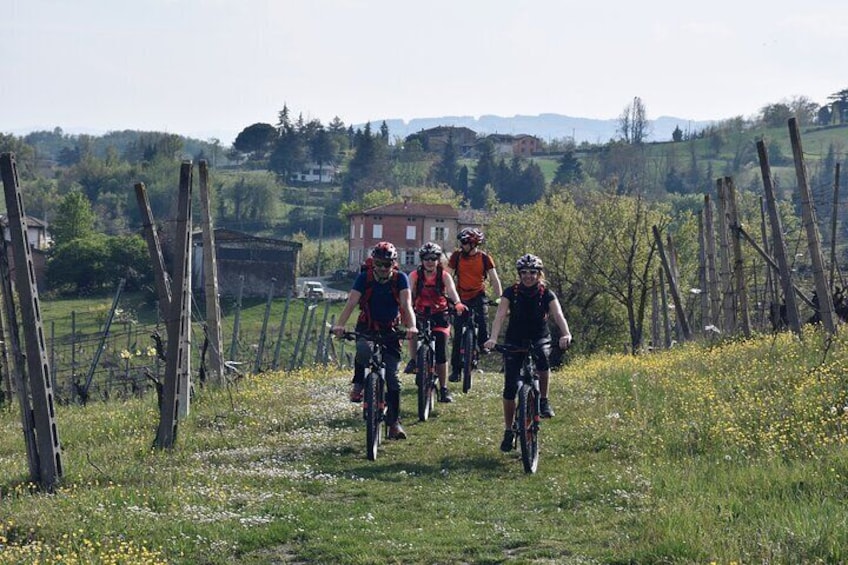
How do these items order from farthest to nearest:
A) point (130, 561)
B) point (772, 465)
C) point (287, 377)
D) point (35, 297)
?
1. point (287, 377)
2. point (35, 297)
3. point (772, 465)
4. point (130, 561)

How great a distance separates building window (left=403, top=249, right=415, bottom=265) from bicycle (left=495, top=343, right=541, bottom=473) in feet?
321

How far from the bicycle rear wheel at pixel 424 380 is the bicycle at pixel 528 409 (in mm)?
2704

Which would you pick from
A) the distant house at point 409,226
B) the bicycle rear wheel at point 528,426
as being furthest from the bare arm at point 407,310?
the distant house at point 409,226

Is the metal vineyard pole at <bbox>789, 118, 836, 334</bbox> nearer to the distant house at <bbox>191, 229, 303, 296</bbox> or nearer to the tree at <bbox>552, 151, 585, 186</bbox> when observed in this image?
the distant house at <bbox>191, 229, 303, 296</bbox>

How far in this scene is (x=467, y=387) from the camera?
58.6ft

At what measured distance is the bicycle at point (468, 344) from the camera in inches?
671

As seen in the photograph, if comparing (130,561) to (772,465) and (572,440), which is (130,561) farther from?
(572,440)

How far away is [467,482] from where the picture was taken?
11961 mm

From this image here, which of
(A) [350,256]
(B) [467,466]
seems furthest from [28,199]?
(B) [467,466]

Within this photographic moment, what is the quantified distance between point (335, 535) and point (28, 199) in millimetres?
142197

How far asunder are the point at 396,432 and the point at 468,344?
334cm

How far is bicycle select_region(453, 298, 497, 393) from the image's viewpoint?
17.0m

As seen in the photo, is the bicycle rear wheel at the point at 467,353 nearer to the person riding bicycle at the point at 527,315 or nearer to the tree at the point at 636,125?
the person riding bicycle at the point at 527,315

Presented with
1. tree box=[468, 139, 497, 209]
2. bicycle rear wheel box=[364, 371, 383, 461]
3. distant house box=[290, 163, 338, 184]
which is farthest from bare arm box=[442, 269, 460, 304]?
distant house box=[290, 163, 338, 184]
